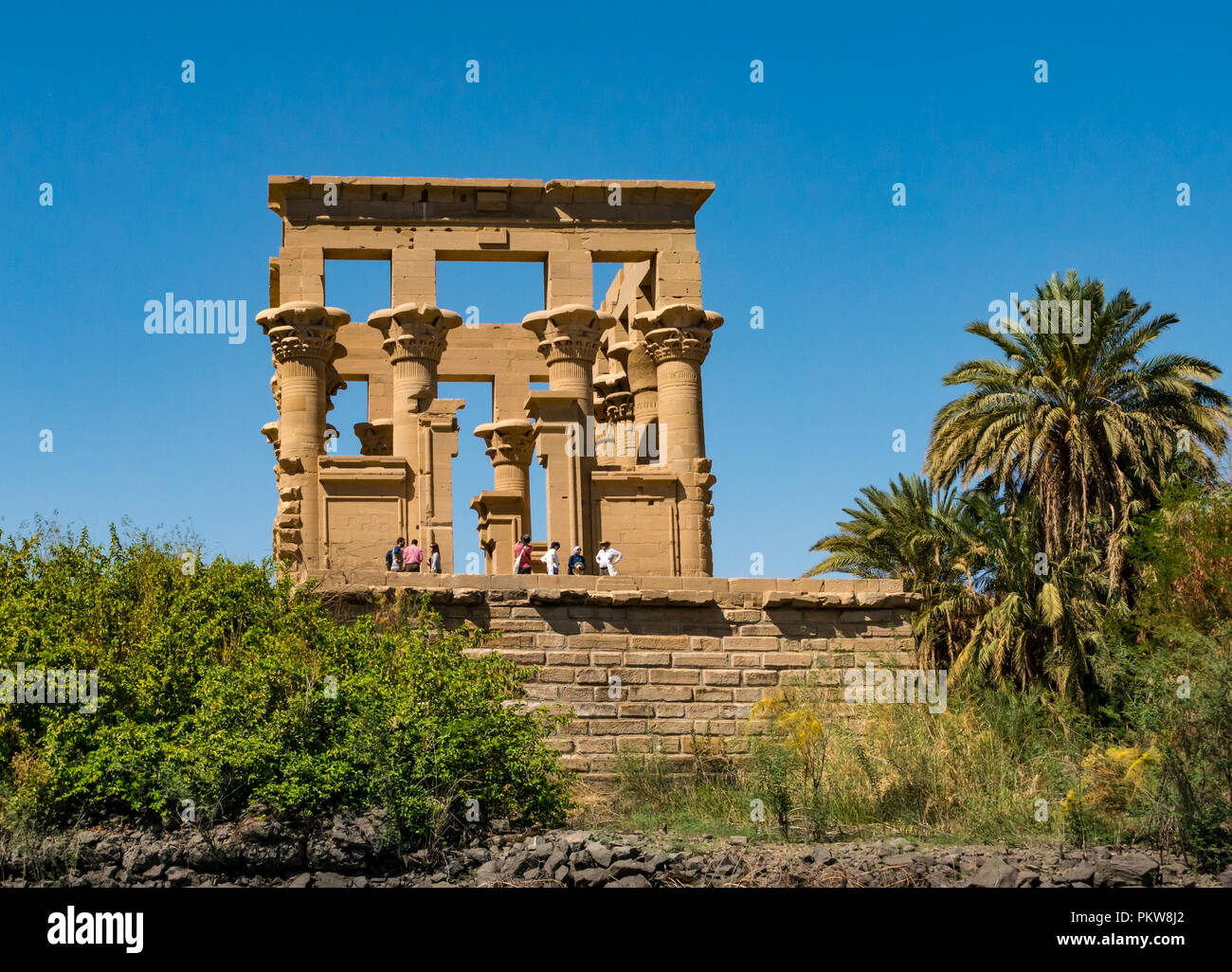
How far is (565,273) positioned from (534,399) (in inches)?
202

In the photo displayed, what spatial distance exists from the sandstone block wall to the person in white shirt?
13.5 feet

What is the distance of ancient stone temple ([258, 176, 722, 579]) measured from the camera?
2653 cm

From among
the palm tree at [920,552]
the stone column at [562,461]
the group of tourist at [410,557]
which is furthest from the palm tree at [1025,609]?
the group of tourist at [410,557]

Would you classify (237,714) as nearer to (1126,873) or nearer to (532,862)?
(532,862)

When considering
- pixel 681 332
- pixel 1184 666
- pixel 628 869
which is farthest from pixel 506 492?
pixel 628 869

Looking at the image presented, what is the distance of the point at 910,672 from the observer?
2122cm

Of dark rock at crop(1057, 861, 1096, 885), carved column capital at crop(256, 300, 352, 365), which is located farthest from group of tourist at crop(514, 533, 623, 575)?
dark rock at crop(1057, 861, 1096, 885)

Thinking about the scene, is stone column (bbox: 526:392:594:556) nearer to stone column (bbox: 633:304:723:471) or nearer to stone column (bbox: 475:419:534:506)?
stone column (bbox: 633:304:723:471)

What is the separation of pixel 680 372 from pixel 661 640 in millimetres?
9582

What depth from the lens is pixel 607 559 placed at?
84.1ft
